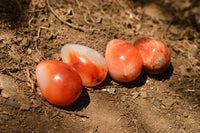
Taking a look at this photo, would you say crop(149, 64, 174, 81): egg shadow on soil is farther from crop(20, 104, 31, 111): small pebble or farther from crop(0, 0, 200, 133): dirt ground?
crop(20, 104, 31, 111): small pebble

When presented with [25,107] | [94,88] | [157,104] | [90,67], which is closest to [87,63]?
[90,67]

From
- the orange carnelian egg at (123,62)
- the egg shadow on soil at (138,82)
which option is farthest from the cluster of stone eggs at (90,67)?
the egg shadow on soil at (138,82)

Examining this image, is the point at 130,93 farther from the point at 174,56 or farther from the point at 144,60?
the point at 174,56

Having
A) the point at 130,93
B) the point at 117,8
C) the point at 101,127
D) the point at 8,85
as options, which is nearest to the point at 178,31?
the point at 117,8

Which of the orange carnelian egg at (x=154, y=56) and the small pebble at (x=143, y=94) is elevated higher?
the orange carnelian egg at (x=154, y=56)

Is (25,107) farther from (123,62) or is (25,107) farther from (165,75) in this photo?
(165,75)

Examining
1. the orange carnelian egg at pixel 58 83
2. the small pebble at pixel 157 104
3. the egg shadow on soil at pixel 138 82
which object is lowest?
the small pebble at pixel 157 104

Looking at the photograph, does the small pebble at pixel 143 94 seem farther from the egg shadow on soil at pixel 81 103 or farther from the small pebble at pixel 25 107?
the small pebble at pixel 25 107
